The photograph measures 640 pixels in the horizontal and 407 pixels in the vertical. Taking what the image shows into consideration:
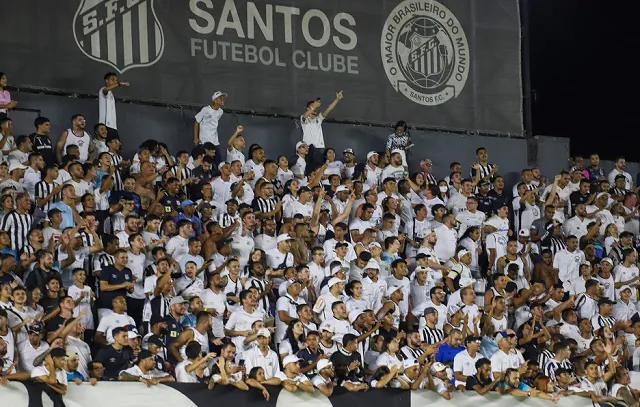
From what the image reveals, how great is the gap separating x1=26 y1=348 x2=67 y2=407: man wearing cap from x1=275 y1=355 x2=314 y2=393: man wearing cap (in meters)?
2.70

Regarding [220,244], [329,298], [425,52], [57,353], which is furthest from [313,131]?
[57,353]

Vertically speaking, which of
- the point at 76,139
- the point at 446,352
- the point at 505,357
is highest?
the point at 76,139

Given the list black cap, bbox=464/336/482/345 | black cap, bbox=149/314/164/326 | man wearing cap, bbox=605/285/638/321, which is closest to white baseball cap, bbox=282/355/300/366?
black cap, bbox=149/314/164/326

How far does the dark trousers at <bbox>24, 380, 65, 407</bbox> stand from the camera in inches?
598

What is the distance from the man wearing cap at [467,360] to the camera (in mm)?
19406

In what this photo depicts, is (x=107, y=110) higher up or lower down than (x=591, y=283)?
higher up

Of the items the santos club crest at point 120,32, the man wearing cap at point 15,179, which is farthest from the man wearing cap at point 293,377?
the santos club crest at point 120,32

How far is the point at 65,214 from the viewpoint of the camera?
64.5 feet

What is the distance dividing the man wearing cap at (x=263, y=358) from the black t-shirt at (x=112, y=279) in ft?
6.40

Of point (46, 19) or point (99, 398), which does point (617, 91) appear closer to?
point (46, 19)

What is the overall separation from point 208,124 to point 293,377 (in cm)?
695

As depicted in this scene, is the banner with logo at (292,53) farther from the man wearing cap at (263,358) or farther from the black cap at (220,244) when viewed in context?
the man wearing cap at (263,358)

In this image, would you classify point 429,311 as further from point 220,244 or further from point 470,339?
point 220,244

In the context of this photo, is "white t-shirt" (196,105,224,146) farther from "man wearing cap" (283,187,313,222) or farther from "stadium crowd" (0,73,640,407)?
"man wearing cap" (283,187,313,222)
